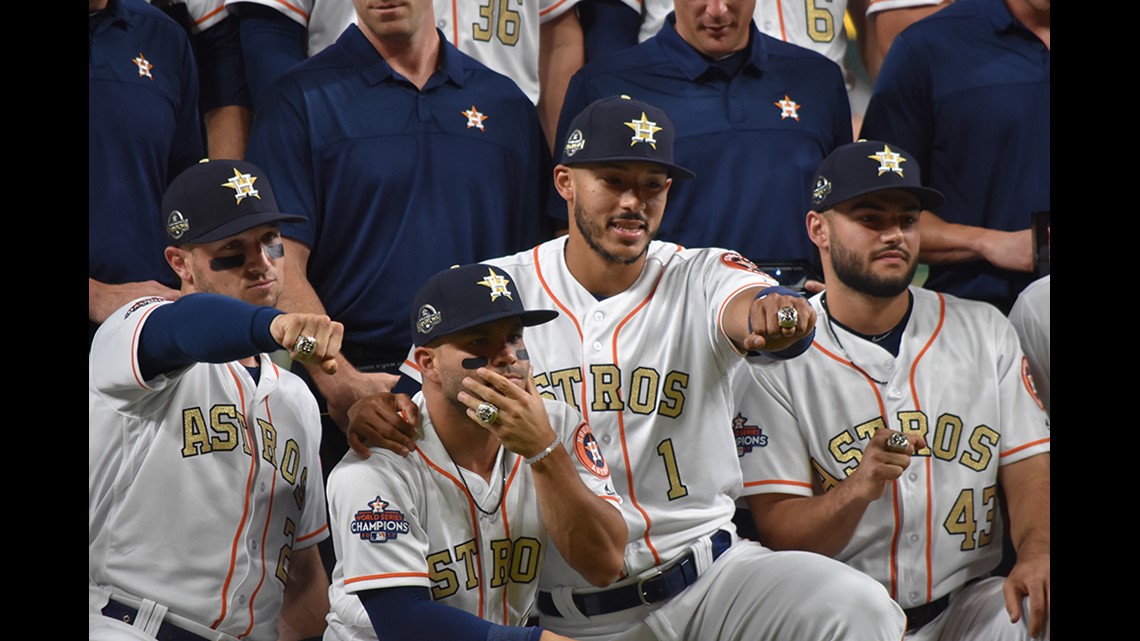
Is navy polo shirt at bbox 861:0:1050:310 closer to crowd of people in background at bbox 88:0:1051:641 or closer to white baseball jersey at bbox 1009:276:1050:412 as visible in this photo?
crowd of people in background at bbox 88:0:1051:641

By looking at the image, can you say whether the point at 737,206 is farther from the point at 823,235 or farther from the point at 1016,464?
the point at 1016,464

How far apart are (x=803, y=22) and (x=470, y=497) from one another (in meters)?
1.74

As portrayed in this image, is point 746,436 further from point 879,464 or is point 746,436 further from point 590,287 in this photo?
point 590,287

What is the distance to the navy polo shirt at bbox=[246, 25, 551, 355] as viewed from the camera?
2.98m

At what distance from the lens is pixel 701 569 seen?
2607mm

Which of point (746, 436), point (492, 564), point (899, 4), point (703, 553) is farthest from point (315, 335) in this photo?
point (899, 4)

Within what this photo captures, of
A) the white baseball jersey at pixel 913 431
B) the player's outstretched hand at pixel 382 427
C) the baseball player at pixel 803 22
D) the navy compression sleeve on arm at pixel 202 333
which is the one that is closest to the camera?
the navy compression sleeve on arm at pixel 202 333

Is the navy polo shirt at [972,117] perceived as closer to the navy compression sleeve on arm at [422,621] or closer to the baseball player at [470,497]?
the baseball player at [470,497]

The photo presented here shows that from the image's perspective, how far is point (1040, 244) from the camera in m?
3.20

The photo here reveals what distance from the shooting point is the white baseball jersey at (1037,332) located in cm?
309

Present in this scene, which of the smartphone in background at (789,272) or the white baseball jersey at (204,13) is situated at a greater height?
the white baseball jersey at (204,13)

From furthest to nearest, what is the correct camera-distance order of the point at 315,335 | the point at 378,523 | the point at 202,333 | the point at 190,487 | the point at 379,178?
the point at 379,178 → the point at 190,487 → the point at 378,523 → the point at 202,333 → the point at 315,335

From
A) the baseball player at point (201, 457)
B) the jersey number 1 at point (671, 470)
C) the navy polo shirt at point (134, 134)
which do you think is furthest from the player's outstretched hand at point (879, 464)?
the navy polo shirt at point (134, 134)

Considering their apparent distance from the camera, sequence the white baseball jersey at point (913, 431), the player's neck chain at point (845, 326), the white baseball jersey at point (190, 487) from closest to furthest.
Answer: the white baseball jersey at point (190, 487)
the white baseball jersey at point (913, 431)
the player's neck chain at point (845, 326)
